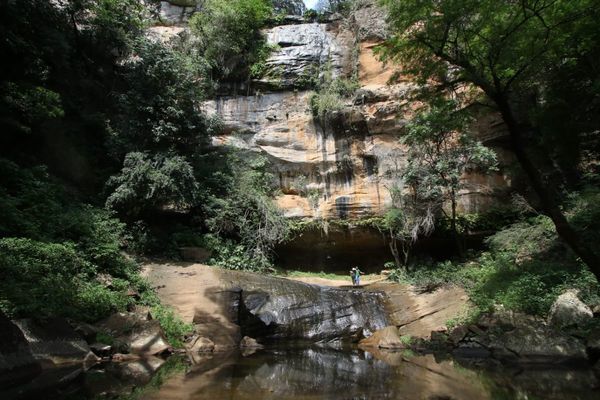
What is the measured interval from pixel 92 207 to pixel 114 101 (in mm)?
6236

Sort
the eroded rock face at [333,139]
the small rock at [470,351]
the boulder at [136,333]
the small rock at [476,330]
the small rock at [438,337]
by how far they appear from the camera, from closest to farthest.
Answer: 1. the boulder at [136,333]
2. the small rock at [470,351]
3. the small rock at [476,330]
4. the small rock at [438,337]
5. the eroded rock face at [333,139]

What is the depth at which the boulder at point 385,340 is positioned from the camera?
37.5 feet

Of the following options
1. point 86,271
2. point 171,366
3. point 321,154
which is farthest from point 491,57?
point 321,154

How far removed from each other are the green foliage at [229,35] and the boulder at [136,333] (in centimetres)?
1657

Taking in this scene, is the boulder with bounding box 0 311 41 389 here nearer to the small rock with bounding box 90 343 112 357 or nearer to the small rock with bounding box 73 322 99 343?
the small rock with bounding box 90 343 112 357

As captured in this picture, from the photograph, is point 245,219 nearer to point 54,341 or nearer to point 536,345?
point 54,341

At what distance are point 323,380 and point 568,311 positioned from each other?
6.23 metres

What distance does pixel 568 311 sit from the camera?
9320mm

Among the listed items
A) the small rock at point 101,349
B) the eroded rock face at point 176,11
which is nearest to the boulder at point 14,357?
the small rock at point 101,349

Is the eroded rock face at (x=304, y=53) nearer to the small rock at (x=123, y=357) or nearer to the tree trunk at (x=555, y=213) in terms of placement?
the tree trunk at (x=555, y=213)

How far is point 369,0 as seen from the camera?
2428 centimetres

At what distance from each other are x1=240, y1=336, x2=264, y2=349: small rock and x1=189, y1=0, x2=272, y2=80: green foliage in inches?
640

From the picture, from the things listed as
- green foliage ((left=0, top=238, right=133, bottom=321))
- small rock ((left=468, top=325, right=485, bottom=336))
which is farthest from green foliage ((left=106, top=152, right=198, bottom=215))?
small rock ((left=468, top=325, right=485, bottom=336))

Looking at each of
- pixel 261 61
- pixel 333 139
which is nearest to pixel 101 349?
pixel 333 139
